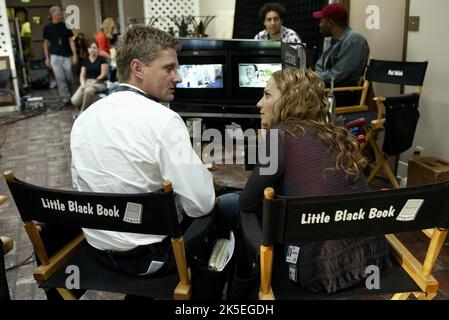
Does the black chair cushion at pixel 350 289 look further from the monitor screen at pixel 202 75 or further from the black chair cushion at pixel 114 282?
the monitor screen at pixel 202 75

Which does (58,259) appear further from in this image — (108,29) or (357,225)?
(108,29)

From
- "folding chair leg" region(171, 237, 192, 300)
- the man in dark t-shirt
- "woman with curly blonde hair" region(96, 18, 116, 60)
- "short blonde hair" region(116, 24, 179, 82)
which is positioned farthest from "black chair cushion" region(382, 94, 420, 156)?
the man in dark t-shirt

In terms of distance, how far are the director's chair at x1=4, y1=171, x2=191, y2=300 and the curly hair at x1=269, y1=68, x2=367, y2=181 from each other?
1.80ft

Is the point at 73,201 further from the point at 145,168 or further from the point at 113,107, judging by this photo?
the point at 113,107

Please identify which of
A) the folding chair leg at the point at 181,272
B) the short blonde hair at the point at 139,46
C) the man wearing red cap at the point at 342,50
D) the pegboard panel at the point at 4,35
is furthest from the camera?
the pegboard panel at the point at 4,35

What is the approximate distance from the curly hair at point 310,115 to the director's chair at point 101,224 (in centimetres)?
55

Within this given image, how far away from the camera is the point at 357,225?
129 centimetres

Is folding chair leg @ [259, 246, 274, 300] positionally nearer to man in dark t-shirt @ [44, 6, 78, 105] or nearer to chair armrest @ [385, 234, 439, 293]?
chair armrest @ [385, 234, 439, 293]

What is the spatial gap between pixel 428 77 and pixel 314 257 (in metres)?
2.79

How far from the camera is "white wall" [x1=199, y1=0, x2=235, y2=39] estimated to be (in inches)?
295

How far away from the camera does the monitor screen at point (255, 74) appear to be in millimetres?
3043

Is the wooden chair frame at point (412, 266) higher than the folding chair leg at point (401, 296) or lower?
higher

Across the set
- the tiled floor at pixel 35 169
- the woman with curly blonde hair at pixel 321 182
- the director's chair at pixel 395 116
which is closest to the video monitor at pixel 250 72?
the director's chair at pixel 395 116
